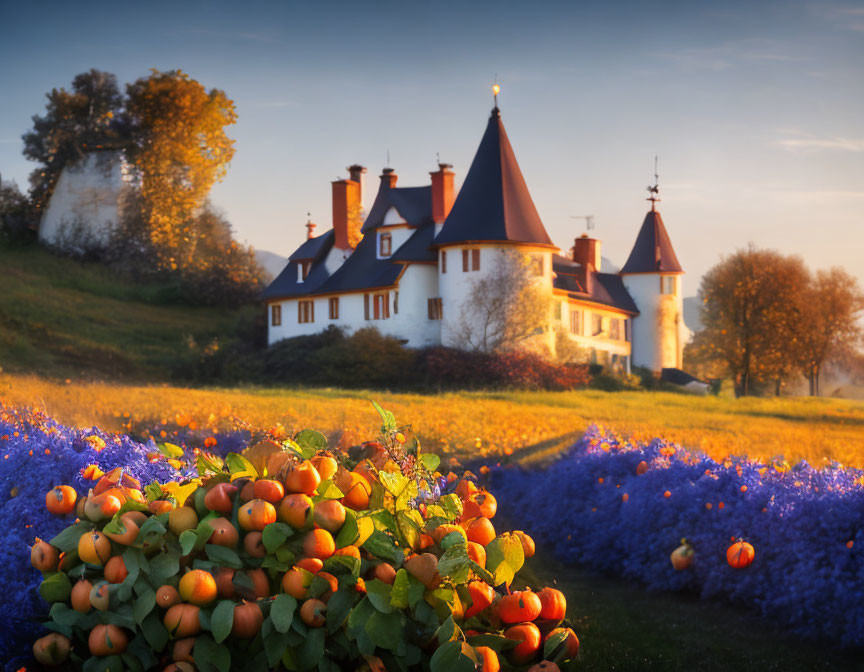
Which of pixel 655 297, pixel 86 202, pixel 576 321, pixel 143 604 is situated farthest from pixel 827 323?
pixel 143 604

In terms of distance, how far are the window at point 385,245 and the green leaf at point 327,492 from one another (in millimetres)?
33884

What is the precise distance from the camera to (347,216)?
134 ft

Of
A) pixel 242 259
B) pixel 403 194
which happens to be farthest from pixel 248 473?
pixel 242 259

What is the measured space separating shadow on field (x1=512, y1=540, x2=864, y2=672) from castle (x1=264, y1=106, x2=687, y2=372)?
26.2 m

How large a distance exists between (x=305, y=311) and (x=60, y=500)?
116ft

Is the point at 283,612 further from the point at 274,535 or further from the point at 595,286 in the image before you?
the point at 595,286

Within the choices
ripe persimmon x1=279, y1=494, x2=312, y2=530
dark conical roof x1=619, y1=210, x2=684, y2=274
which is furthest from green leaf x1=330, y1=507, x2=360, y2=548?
dark conical roof x1=619, y1=210, x2=684, y2=274

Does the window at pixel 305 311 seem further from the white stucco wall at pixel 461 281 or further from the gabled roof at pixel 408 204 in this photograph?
the white stucco wall at pixel 461 281

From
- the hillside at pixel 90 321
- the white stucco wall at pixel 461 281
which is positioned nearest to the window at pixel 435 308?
the white stucco wall at pixel 461 281

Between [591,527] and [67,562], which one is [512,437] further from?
[67,562]

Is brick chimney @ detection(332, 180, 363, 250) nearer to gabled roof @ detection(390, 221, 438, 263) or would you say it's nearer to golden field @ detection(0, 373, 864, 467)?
gabled roof @ detection(390, 221, 438, 263)

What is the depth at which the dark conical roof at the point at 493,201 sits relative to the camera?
3375 cm

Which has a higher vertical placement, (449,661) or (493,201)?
(493,201)

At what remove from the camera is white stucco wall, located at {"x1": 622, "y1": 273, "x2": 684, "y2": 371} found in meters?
47.5
